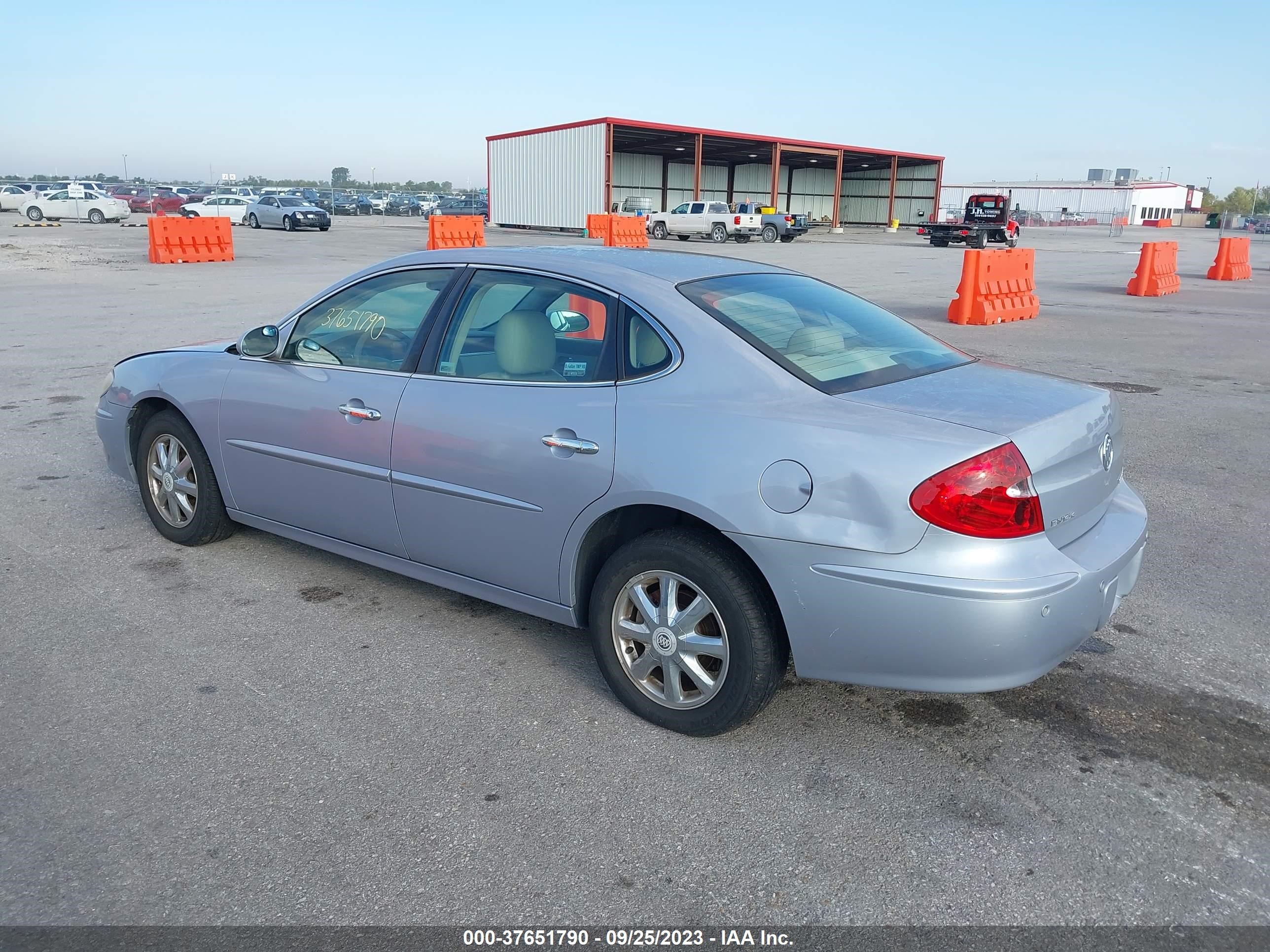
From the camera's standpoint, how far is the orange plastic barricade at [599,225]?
104 ft

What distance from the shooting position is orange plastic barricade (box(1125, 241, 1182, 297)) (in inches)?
797

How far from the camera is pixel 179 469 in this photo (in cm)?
504

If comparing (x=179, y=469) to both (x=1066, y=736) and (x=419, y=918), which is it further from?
(x=1066, y=736)

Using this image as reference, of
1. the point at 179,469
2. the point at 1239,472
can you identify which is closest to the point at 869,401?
the point at 179,469

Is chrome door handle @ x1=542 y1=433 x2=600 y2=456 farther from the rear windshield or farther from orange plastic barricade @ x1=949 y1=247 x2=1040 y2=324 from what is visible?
orange plastic barricade @ x1=949 y1=247 x2=1040 y2=324

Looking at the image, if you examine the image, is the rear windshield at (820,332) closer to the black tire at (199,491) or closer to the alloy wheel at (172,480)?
the black tire at (199,491)

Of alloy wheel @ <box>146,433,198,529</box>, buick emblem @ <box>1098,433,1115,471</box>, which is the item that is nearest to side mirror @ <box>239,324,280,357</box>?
alloy wheel @ <box>146,433,198,529</box>

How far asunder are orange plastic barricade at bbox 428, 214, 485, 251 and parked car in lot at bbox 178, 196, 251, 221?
2151 cm

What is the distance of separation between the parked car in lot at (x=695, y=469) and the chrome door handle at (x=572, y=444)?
11mm

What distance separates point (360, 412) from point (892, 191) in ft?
210

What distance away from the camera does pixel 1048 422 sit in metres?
3.15

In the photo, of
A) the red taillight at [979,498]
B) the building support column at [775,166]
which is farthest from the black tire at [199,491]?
the building support column at [775,166]

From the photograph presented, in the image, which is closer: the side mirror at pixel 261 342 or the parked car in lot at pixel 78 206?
the side mirror at pixel 261 342

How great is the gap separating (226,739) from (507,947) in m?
1.40
